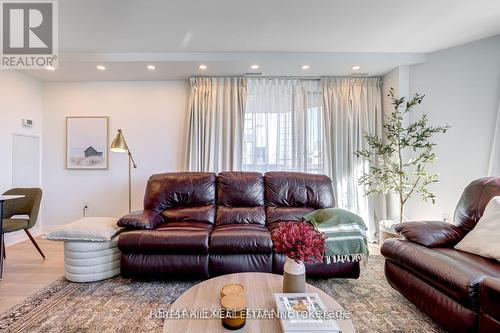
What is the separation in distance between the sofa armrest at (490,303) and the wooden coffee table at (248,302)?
0.85 metres

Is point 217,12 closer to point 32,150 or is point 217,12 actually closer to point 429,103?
point 429,103

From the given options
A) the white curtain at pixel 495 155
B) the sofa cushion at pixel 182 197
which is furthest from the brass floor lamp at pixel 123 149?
the white curtain at pixel 495 155

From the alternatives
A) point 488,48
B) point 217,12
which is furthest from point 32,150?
point 488,48

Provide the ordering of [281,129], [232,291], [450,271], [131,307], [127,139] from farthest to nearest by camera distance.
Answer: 1. [127,139]
2. [281,129]
3. [131,307]
4. [450,271]
5. [232,291]

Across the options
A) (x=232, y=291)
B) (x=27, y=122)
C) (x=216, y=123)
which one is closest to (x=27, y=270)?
(x=27, y=122)

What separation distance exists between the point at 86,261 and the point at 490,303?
10.1ft

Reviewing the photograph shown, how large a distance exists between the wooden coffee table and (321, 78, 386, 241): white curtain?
2517mm

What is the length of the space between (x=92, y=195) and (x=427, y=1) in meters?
4.96

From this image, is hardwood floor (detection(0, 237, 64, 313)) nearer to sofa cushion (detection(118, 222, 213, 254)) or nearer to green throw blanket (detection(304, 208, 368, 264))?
sofa cushion (detection(118, 222, 213, 254))

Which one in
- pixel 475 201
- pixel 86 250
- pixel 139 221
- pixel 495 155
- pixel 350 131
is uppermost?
pixel 350 131

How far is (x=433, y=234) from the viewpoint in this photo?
203 cm

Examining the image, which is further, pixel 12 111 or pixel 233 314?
pixel 12 111

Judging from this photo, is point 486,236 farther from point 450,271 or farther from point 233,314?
point 233,314

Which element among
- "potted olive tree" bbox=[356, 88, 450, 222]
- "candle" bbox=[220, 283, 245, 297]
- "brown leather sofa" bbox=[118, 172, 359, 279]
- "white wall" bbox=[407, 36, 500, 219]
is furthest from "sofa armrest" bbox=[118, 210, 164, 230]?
"white wall" bbox=[407, 36, 500, 219]
